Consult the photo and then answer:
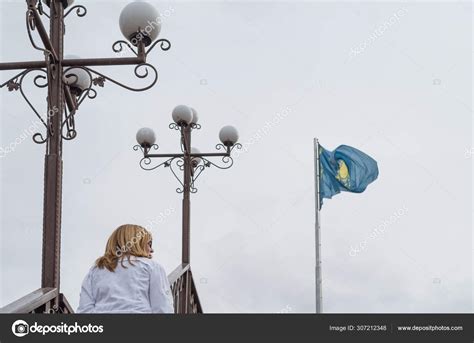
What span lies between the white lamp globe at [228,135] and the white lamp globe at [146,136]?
88cm

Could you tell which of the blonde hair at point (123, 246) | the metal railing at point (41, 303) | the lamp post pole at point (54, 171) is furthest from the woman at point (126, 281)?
the lamp post pole at point (54, 171)

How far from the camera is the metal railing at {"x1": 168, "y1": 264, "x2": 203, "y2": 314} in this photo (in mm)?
6617

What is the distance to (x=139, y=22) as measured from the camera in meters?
4.72

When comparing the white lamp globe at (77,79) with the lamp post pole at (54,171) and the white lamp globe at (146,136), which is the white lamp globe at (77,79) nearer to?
the lamp post pole at (54,171)

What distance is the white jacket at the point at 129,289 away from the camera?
9.84ft

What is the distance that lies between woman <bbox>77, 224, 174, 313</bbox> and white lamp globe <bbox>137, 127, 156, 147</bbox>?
5.42 m

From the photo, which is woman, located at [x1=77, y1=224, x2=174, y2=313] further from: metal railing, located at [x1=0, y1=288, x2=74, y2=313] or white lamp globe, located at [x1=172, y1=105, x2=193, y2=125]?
white lamp globe, located at [x1=172, y1=105, x2=193, y2=125]

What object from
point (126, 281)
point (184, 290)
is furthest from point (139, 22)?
point (184, 290)

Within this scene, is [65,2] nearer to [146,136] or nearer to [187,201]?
[146,136]

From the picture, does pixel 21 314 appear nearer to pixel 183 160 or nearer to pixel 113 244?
pixel 113 244

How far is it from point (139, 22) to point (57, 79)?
0.70 meters

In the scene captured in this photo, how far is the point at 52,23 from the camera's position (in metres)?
4.61

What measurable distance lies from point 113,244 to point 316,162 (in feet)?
25.5

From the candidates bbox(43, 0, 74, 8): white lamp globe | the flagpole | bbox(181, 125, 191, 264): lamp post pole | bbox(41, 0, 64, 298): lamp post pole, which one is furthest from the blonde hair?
the flagpole
